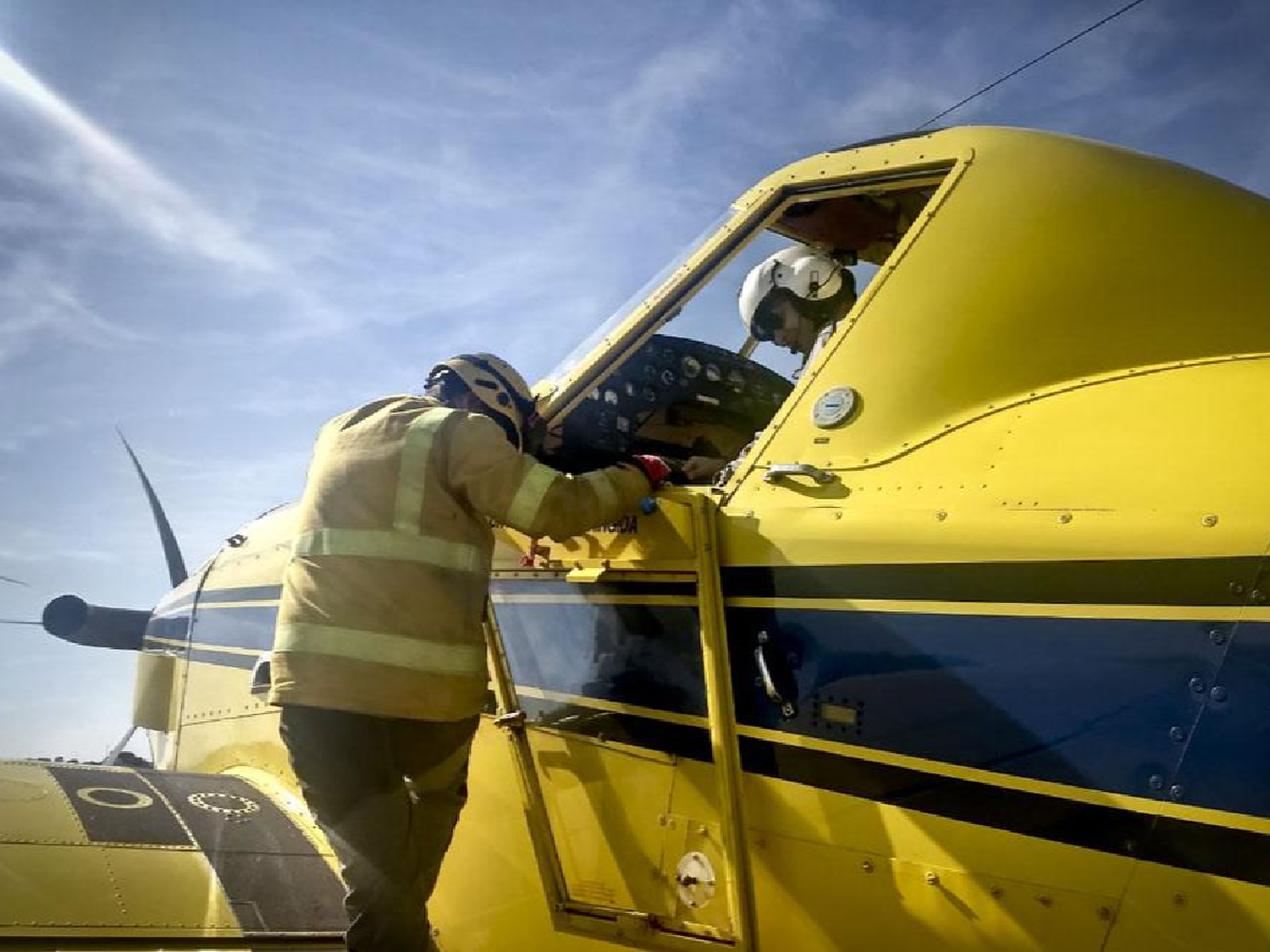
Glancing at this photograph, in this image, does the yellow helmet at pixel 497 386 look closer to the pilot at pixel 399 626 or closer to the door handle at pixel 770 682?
the pilot at pixel 399 626

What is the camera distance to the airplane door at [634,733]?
2682 mm

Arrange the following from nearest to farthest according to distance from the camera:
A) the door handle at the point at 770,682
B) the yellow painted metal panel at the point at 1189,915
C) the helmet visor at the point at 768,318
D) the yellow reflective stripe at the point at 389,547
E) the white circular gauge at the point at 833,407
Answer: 1. the yellow painted metal panel at the point at 1189,915
2. the door handle at the point at 770,682
3. the white circular gauge at the point at 833,407
4. the yellow reflective stripe at the point at 389,547
5. the helmet visor at the point at 768,318

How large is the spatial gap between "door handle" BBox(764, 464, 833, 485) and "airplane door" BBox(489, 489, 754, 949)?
0.65 feet

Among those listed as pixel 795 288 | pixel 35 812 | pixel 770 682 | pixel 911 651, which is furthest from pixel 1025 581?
pixel 35 812

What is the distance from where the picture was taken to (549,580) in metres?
3.30

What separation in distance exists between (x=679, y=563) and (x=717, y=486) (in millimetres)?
272

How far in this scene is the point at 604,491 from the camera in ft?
9.50

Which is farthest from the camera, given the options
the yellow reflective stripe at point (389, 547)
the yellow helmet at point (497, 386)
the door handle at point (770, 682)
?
the yellow helmet at point (497, 386)

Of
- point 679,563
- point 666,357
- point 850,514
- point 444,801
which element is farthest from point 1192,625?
point 666,357

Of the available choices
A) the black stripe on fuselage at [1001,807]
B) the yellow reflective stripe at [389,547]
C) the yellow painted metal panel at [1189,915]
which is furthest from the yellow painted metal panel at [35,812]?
the yellow painted metal panel at [1189,915]

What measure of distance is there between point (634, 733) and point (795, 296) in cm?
234

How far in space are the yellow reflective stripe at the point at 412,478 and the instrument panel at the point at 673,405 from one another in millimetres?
842

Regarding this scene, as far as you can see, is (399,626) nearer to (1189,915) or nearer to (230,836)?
(230,836)

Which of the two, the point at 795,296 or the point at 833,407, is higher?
the point at 795,296
